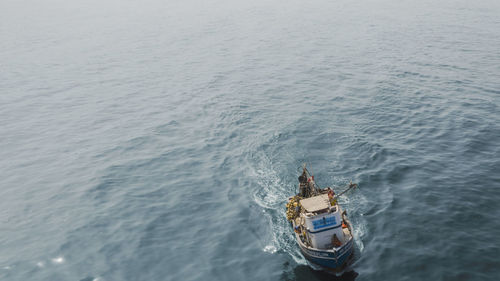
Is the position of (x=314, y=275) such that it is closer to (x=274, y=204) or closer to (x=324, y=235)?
(x=324, y=235)

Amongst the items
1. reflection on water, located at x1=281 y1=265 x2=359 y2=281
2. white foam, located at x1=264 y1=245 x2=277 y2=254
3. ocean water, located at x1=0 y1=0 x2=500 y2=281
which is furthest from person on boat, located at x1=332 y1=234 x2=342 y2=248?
white foam, located at x1=264 y1=245 x2=277 y2=254

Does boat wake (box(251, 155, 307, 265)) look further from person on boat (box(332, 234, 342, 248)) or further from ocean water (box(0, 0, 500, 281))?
person on boat (box(332, 234, 342, 248))

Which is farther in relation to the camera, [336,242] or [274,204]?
[274,204]

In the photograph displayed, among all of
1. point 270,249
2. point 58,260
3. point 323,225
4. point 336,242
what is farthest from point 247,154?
point 58,260

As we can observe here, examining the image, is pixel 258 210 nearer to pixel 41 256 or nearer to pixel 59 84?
pixel 41 256

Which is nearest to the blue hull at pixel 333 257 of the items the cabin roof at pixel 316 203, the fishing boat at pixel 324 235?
the fishing boat at pixel 324 235

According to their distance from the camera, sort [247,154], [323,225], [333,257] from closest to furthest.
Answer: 1. [333,257]
2. [323,225]
3. [247,154]

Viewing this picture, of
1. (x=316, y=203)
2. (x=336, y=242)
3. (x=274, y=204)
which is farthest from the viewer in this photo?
(x=274, y=204)
